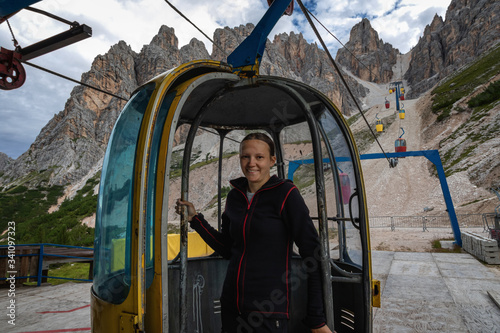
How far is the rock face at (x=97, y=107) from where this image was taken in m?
75.1

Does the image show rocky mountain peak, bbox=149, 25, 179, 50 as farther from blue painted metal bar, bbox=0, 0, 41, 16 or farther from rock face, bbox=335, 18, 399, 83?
blue painted metal bar, bbox=0, 0, 41, 16

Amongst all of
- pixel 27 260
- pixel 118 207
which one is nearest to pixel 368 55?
pixel 27 260

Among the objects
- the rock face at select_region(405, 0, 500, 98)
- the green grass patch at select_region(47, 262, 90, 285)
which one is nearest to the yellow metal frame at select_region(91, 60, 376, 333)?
the green grass patch at select_region(47, 262, 90, 285)

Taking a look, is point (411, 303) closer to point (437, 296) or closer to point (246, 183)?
point (437, 296)

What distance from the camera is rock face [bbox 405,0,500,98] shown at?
83875 mm

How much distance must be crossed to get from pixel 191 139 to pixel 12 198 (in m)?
69.8

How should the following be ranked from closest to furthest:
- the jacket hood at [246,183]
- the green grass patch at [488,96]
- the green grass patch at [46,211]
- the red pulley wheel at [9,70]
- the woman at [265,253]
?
the woman at [265,253], the jacket hood at [246,183], the red pulley wheel at [9,70], the green grass patch at [46,211], the green grass patch at [488,96]

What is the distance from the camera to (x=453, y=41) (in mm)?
99125

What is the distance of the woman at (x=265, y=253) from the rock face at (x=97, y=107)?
7978 centimetres

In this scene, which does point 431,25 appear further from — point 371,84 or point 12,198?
point 12,198

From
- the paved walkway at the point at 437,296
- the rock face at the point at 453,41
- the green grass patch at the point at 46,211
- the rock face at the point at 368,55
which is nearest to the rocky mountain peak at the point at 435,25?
the rock face at the point at 453,41

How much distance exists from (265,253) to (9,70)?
495 cm

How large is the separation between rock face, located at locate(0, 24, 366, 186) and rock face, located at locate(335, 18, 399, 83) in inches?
1186

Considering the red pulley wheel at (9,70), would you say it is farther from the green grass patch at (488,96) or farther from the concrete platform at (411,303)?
the green grass patch at (488,96)
